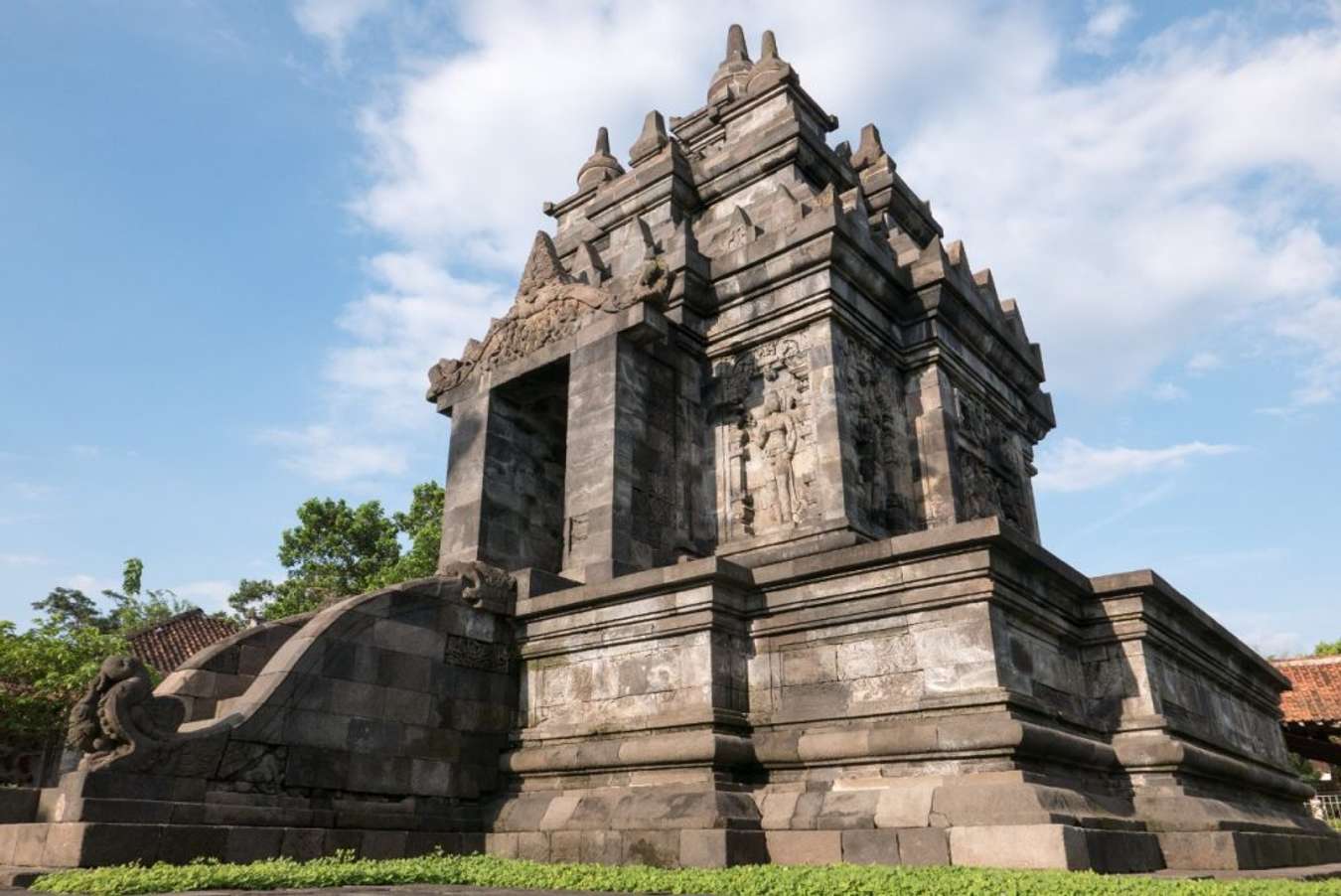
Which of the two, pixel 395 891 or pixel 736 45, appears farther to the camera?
pixel 736 45

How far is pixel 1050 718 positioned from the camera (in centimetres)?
894

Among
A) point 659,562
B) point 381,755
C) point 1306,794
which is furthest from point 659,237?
point 1306,794

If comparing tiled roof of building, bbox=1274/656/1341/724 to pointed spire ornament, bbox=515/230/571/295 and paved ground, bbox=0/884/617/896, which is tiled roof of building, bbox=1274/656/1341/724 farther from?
paved ground, bbox=0/884/617/896

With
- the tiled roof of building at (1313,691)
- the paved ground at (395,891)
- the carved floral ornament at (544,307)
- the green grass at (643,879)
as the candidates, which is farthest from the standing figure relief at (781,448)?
the tiled roof of building at (1313,691)

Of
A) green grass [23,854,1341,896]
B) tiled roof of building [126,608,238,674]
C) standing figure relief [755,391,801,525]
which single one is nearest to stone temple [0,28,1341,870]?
standing figure relief [755,391,801,525]

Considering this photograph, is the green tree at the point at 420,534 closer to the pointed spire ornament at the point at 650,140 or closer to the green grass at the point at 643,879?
the pointed spire ornament at the point at 650,140

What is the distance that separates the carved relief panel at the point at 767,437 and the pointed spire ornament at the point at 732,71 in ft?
27.4

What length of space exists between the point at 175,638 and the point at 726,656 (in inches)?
1013

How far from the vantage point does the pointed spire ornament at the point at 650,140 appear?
63.0 feet

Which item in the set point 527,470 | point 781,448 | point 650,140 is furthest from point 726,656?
point 650,140

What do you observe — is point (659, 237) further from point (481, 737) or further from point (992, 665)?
point (992, 665)

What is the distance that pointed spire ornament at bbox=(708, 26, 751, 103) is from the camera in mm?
20250

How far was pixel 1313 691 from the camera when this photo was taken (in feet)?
74.0

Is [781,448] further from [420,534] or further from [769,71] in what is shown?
Answer: [420,534]
